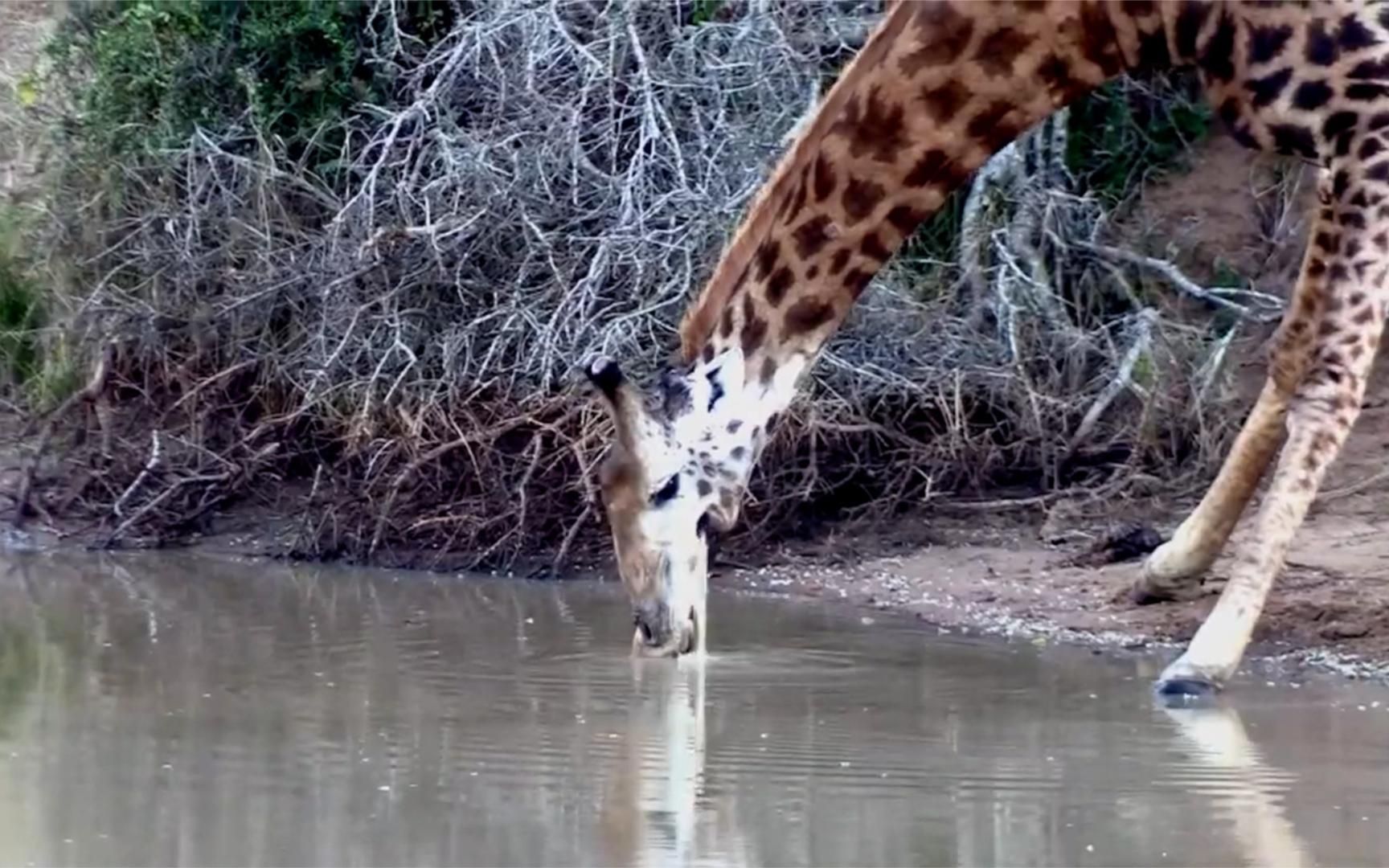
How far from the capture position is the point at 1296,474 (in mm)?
6441

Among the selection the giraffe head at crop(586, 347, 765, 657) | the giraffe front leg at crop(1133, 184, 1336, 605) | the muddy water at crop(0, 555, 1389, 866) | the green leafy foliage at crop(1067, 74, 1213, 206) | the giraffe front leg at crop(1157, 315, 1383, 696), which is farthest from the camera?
the green leafy foliage at crop(1067, 74, 1213, 206)

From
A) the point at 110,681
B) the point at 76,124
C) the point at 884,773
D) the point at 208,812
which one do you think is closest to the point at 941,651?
the point at 884,773

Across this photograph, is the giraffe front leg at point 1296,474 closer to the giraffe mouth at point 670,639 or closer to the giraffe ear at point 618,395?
the giraffe mouth at point 670,639

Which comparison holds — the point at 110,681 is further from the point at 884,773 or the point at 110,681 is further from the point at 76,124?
the point at 76,124

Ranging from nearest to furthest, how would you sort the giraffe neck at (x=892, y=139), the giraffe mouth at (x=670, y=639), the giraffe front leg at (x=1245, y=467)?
the giraffe neck at (x=892, y=139)
the giraffe mouth at (x=670, y=639)
the giraffe front leg at (x=1245, y=467)

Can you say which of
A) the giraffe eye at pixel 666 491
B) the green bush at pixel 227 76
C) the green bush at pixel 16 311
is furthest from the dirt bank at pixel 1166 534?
the green bush at pixel 16 311

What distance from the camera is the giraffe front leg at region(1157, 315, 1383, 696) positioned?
20.3ft

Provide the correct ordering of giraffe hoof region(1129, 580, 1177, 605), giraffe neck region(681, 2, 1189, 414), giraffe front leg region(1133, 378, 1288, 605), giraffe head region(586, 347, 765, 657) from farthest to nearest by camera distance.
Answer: giraffe hoof region(1129, 580, 1177, 605)
giraffe front leg region(1133, 378, 1288, 605)
giraffe head region(586, 347, 765, 657)
giraffe neck region(681, 2, 1189, 414)

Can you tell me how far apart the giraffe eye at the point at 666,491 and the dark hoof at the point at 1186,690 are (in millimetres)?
1508

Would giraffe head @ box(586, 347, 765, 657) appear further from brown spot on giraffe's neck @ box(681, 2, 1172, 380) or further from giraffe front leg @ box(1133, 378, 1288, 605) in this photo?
giraffe front leg @ box(1133, 378, 1288, 605)

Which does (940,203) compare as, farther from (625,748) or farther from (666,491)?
(625,748)

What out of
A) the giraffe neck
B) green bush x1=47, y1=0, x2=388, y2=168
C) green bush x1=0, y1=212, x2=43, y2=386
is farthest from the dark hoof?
green bush x1=0, y1=212, x2=43, y2=386

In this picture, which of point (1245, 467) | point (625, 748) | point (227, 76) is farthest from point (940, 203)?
point (227, 76)

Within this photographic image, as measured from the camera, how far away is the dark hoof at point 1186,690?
600 cm
